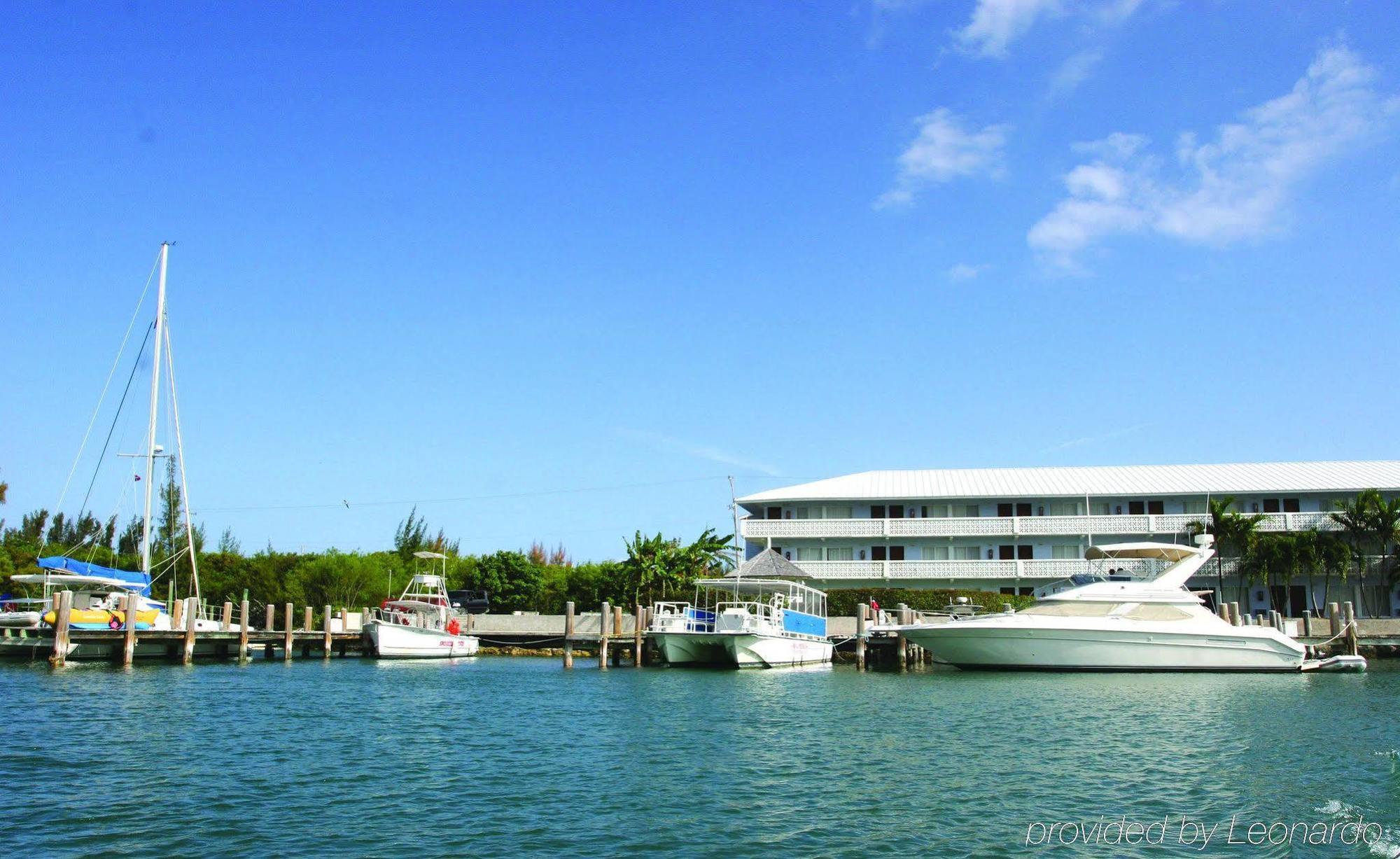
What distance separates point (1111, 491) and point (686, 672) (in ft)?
116

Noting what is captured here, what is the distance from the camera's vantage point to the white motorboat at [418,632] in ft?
149

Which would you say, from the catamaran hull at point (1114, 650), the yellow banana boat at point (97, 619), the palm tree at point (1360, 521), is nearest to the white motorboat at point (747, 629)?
the catamaran hull at point (1114, 650)

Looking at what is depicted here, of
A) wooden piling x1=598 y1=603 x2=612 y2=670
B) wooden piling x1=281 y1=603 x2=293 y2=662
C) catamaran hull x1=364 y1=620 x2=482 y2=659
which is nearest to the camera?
wooden piling x1=598 y1=603 x2=612 y2=670

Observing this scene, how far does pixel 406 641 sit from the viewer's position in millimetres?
45531

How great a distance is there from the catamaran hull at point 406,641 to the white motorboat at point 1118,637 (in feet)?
67.1

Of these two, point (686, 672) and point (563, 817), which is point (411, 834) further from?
point (686, 672)

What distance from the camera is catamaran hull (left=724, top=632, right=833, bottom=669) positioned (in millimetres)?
39094

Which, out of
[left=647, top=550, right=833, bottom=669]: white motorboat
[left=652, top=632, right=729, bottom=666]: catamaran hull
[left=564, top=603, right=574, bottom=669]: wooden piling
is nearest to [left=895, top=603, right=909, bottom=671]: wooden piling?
[left=647, top=550, right=833, bottom=669]: white motorboat

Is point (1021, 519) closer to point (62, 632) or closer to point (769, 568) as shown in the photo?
point (769, 568)

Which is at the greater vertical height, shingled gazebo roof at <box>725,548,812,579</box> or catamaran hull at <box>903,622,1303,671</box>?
shingled gazebo roof at <box>725,548,812,579</box>

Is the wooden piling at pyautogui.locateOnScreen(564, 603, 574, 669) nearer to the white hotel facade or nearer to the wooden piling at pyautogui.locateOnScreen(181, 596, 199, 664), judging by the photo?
the wooden piling at pyautogui.locateOnScreen(181, 596, 199, 664)

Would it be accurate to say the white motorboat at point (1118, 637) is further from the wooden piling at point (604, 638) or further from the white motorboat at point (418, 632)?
the white motorboat at point (418, 632)

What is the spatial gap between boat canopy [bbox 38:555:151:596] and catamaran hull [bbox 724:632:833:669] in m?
24.0

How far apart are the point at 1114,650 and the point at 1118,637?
1.65 feet
